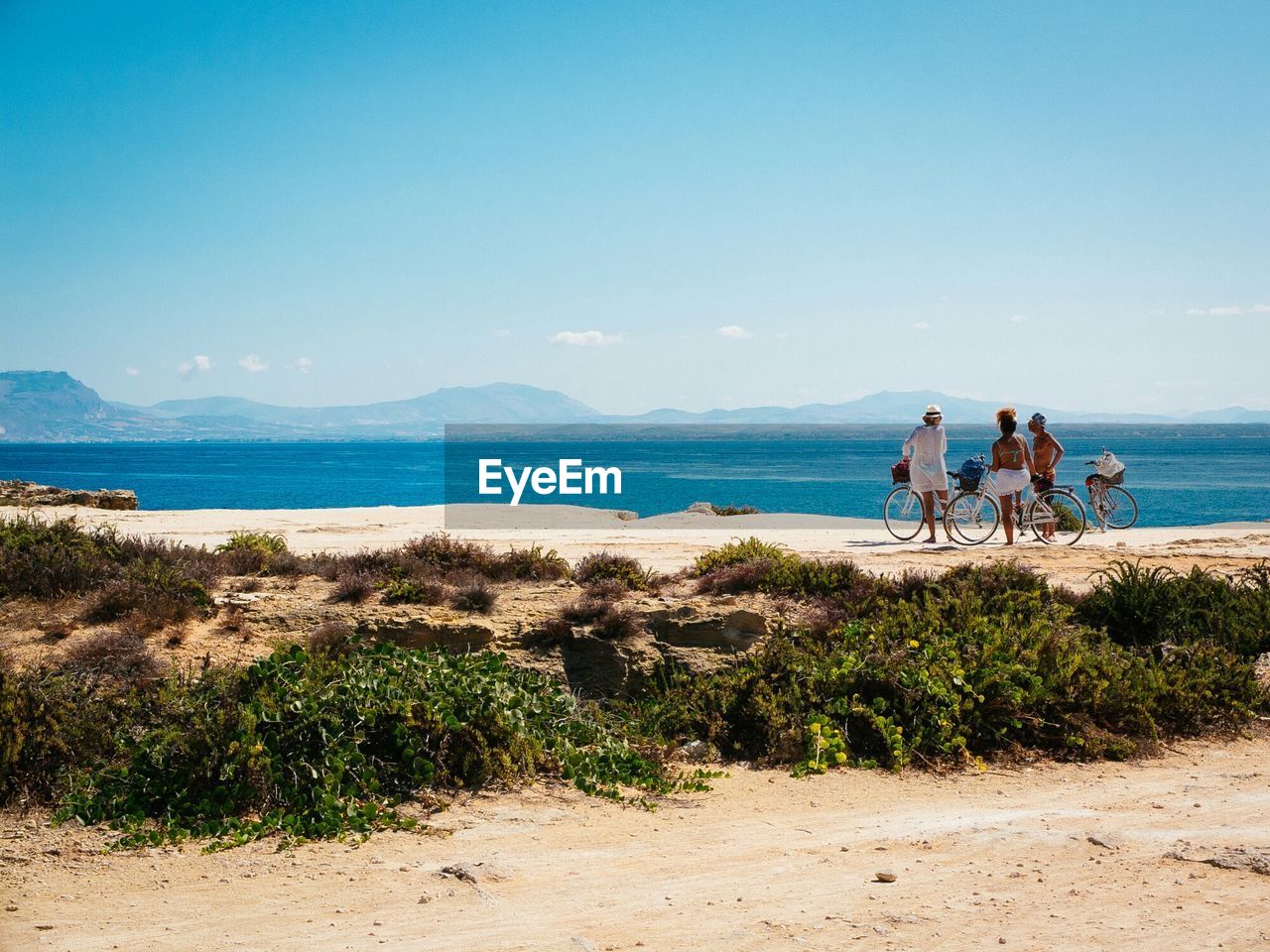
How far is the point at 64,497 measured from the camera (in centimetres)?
2781

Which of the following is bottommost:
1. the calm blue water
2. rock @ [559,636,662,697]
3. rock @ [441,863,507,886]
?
the calm blue water

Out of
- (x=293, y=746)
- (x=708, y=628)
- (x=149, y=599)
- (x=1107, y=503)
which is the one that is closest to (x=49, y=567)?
(x=149, y=599)

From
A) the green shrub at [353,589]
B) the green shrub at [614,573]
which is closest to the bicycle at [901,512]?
the green shrub at [614,573]

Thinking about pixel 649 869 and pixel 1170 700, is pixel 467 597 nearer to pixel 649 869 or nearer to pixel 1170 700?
pixel 649 869

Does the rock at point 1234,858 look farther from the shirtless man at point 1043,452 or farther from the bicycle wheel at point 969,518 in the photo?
the shirtless man at point 1043,452

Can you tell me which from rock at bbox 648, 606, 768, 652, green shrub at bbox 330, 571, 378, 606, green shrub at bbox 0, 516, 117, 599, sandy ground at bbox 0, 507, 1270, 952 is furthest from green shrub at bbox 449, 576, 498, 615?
green shrub at bbox 0, 516, 117, 599

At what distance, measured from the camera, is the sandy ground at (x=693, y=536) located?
1419 centimetres

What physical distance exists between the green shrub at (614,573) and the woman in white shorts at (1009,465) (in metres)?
7.83

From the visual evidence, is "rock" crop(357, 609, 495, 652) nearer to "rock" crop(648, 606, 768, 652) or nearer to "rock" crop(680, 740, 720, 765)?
"rock" crop(648, 606, 768, 652)

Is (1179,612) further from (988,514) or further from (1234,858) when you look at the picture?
(988,514)

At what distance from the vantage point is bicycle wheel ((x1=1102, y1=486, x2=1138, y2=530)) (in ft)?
66.6

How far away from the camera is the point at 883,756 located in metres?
7.61

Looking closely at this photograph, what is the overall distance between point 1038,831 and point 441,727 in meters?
3.68

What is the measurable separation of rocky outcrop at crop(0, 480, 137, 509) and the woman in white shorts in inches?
871
